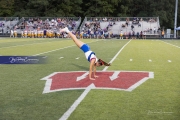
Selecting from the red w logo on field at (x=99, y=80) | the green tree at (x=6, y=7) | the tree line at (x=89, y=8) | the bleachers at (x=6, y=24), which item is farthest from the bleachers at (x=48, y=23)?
the red w logo on field at (x=99, y=80)

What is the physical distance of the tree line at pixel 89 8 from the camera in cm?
5759

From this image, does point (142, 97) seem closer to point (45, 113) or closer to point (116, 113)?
point (116, 113)

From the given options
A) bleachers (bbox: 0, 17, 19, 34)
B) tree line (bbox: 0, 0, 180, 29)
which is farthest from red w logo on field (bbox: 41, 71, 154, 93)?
tree line (bbox: 0, 0, 180, 29)

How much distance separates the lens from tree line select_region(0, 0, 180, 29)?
57594 millimetres

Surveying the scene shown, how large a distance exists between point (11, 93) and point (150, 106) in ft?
9.40

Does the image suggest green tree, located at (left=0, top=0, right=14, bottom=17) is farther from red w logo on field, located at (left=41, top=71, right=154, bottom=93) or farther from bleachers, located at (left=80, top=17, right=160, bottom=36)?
red w logo on field, located at (left=41, top=71, right=154, bottom=93)

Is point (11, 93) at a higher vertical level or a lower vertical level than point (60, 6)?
lower

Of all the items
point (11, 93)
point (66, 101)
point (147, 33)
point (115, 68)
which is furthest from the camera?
point (147, 33)

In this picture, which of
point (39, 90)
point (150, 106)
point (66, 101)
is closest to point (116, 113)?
point (150, 106)

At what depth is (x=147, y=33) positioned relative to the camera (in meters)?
41.0

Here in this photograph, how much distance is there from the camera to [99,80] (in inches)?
295

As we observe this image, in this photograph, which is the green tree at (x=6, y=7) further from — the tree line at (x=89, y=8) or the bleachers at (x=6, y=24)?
the bleachers at (x=6, y=24)

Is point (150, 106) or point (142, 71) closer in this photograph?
point (150, 106)

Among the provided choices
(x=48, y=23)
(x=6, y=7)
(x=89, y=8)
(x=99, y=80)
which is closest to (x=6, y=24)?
(x=48, y=23)
